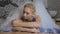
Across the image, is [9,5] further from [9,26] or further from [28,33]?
[28,33]

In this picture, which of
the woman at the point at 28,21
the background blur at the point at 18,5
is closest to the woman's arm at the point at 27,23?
the woman at the point at 28,21

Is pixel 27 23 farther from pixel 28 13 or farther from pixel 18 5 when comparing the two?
pixel 18 5

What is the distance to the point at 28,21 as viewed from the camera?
0.88 meters

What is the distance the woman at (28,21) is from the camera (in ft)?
2.85

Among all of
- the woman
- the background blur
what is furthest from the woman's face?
the background blur

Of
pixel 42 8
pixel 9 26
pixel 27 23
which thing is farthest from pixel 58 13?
pixel 9 26

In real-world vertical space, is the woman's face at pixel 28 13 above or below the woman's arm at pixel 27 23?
above

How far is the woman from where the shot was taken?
34.2 inches

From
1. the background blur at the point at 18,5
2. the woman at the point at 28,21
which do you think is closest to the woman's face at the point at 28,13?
the woman at the point at 28,21

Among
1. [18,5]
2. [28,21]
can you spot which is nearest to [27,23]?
[28,21]

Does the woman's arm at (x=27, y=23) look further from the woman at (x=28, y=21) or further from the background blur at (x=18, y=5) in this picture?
the background blur at (x=18, y=5)

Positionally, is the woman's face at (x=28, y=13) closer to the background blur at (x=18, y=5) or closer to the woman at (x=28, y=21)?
the woman at (x=28, y=21)

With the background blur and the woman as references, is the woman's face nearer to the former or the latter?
the woman

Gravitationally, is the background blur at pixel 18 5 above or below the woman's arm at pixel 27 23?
above
